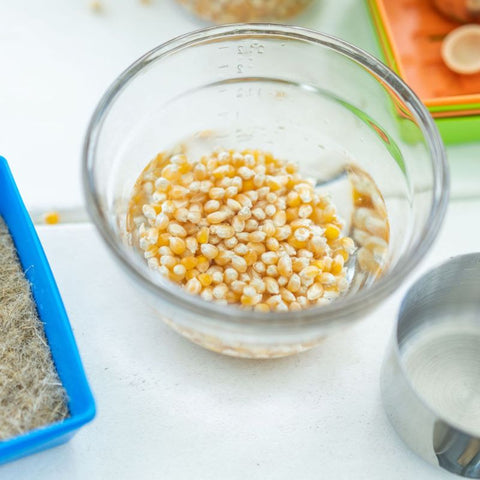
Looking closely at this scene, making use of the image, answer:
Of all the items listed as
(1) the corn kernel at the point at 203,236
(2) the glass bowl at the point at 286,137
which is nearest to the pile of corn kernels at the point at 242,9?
(2) the glass bowl at the point at 286,137

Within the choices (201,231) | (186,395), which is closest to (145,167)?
(201,231)

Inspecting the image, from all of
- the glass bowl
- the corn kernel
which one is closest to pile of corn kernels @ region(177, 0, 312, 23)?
the glass bowl

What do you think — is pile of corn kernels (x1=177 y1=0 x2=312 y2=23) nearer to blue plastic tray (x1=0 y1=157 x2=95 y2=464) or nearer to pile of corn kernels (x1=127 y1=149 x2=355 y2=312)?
pile of corn kernels (x1=127 y1=149 x2=355 y2=312)

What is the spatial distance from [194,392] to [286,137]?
28cm

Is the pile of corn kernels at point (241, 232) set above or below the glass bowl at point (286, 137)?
below

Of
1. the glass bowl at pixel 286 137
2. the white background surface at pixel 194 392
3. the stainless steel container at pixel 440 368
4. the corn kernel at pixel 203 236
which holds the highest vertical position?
the glass bowl at pixel 286 137

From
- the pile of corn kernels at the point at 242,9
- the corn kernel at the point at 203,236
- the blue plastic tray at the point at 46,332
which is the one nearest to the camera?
the blue plastic tray at the point at 46,332

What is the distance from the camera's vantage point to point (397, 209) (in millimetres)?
845

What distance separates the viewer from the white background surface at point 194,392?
0.79 m

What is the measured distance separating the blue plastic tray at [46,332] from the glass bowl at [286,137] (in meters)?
0.08

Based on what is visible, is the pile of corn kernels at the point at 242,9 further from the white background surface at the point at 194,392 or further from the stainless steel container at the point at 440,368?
the stainless steel container at the point at 440,368

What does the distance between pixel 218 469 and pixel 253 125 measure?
0.35m

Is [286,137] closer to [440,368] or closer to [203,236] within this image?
[203,236]

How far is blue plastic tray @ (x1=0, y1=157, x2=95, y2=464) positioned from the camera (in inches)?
28.0
